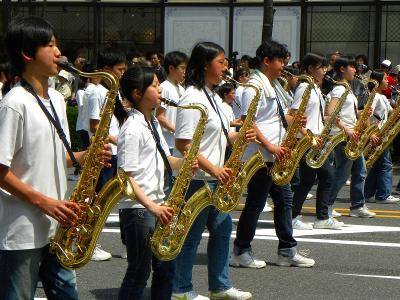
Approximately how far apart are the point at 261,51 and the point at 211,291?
210cm

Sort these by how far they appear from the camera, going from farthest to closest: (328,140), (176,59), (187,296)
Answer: (328,140)
(176,59)
(187,296)

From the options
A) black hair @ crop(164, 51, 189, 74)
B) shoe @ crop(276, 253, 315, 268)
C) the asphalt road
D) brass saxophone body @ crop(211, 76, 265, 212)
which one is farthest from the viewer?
black hair @ crop(164, 51, 189, 74)

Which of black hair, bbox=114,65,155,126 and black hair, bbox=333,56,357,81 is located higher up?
black hair, bbox=114,65,155,126

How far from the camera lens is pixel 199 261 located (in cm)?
822

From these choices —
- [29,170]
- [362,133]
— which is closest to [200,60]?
[29,170]

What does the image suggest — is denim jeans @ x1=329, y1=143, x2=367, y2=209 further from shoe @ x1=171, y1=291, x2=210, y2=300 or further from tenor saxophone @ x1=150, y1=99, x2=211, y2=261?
tenor saxophone @ x1=150, y1=99, x2=211, y2=261

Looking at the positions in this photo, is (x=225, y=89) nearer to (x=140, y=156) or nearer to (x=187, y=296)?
(x=187, y=296)

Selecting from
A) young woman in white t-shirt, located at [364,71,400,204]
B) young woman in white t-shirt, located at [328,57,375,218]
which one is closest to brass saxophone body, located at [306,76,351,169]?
young woman in white t-shirt, located at [328,57,375,218]

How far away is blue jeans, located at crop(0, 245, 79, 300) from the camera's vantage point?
4379 mm

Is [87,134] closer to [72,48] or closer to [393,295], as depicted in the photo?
[393,295]

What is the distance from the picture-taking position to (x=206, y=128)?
6.42 m

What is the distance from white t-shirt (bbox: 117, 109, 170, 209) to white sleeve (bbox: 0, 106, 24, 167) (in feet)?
3.44

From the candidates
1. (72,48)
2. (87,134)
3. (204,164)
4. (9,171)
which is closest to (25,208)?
(9,171)

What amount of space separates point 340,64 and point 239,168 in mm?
3600
